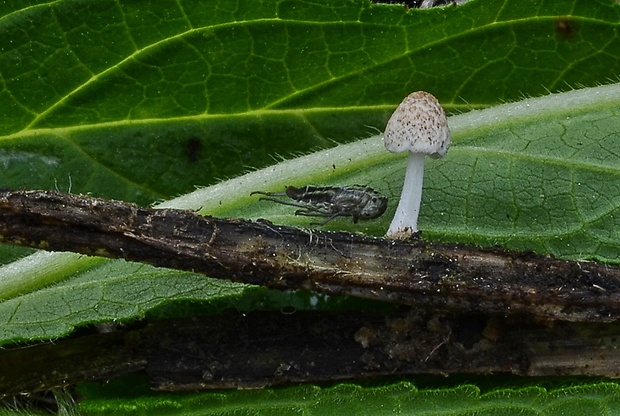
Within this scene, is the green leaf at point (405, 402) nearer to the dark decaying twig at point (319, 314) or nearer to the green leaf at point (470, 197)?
the dark decaying twig at point (319, 314)

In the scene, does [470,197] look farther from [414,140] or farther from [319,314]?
[319,314]

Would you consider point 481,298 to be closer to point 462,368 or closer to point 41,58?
point 462,368

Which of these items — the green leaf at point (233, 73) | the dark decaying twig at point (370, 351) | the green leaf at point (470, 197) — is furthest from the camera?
the green leaf at point (233, 73)

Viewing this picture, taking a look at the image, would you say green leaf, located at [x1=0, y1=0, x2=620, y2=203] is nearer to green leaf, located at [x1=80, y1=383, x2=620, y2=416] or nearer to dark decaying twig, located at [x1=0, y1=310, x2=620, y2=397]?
dark decaying twig, located at [x1=0, y1=310, x2=620, y2=397]

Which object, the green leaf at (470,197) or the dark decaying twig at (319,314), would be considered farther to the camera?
the green leaf at (470,197)

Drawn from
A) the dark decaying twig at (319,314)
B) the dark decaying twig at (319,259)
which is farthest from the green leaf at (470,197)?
the dark decaying twig at (319,259)

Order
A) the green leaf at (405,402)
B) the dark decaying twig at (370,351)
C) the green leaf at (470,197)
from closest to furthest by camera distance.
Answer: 1. the green leaf at (405,402)
2. the dark decaying twig at (370,351)
3. the green leaf at (470,197)

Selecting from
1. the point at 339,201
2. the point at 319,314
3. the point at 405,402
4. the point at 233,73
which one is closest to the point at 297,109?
the point at 233,73
